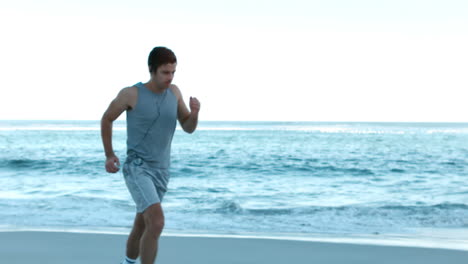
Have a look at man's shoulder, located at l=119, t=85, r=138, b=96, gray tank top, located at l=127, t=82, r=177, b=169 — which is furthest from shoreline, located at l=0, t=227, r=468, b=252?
man's shoulder, located at l=119, t=85, r=138, b=96

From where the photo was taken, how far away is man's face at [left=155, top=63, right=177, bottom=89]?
132 inches

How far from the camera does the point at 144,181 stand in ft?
11.2

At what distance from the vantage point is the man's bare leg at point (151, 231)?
3.33 m

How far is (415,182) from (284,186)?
382 centimetres

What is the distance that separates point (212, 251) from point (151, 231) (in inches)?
69.1

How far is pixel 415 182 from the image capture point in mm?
13883

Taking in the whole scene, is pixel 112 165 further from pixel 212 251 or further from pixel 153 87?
pixel 212 251

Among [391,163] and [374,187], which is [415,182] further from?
[391,163]

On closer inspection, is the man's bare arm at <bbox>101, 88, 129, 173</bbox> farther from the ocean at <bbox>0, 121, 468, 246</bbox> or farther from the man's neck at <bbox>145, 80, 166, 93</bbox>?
the ocean at <bbox>0, 121, 468, 246</bbox>

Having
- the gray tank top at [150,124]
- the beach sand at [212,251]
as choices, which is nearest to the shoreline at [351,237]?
the beach sand at [212,251]

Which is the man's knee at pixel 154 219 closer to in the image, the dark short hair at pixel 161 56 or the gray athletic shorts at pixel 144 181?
the gray athletic shorts at pixel 144 181

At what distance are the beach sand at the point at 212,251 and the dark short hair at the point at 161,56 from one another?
2011 millimetres

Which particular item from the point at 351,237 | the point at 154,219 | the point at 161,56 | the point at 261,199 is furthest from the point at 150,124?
the point at 261,199

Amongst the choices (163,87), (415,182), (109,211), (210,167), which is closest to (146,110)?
(163,87)
